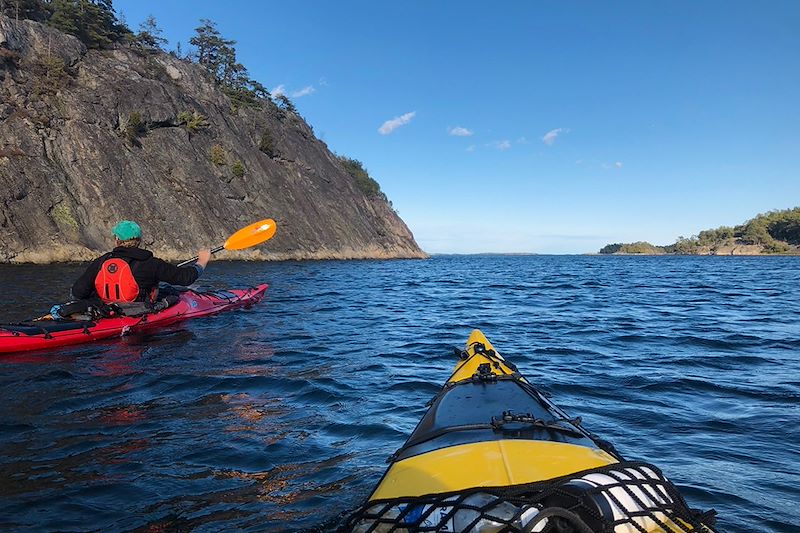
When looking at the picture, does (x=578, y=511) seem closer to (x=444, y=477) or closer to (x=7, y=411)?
(x=444, y=477)

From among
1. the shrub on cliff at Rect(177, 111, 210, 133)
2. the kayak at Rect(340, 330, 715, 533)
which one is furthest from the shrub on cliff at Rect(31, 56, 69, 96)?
the kayak at Rect(340, 330, 715, 533)

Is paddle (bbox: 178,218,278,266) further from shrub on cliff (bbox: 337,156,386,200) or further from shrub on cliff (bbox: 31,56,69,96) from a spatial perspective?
shrub on cliff (bbox: 337,156,386,200)

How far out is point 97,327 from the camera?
698cm

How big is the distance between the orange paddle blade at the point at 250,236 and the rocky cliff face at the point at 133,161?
1652 cm

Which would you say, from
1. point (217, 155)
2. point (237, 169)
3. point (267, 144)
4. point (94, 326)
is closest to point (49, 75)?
point (217, 155)

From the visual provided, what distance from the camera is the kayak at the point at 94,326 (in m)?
6.13

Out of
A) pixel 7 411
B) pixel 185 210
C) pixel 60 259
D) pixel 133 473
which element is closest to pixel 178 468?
pixel 133 473

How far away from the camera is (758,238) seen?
82.2 metres

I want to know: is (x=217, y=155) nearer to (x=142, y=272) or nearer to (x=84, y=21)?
(x=84, y=21)

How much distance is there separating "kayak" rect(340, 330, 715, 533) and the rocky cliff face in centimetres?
2504

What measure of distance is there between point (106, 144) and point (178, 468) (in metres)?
30.7

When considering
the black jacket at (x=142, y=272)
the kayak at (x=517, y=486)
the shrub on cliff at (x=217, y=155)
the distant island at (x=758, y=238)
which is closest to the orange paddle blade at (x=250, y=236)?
the black jacket at (x=142, y=272)

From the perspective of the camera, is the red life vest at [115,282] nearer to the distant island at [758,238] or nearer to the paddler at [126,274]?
the paddler at [126,274]

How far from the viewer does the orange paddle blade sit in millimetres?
10672
